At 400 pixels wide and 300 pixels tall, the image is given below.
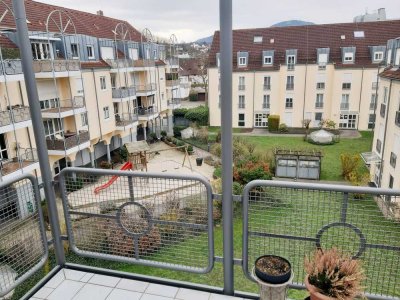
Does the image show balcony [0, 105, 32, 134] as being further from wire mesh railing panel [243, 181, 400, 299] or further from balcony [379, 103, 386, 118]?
balcony [379, 103, 386, 118]

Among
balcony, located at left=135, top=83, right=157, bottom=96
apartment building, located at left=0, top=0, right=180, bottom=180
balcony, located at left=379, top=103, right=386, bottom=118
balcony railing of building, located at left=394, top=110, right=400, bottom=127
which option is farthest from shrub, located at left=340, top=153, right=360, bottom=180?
balcony, located at left=135, top=83, right=157, bottom=96

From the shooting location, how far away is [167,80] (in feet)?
97.1

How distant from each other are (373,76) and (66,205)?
3043 centimetres

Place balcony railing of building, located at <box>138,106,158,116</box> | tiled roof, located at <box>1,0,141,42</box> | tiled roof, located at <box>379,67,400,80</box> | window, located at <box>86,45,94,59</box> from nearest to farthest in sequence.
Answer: tiled roof, located at <box>379,67,400,80</box>, tiled roof, located at <box>1,0,141,42</box>, window, located at <box>86,45,94,59</box>, balcony railing of building, located at <box>138,106,158,116</box>

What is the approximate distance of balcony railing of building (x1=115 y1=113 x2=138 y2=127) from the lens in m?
21.9

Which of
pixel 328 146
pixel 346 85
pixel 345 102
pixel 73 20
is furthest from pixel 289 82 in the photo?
pixel 73 20

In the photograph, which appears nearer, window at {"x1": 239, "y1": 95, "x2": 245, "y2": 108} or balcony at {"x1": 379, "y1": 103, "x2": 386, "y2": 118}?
balcony at {"x1": 379, "y1": 103, "x2": 386, "y2": 118}

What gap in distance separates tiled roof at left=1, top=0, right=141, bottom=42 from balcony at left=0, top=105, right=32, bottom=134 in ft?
12.4

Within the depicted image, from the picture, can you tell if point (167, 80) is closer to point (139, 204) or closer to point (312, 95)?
point (312, 95)

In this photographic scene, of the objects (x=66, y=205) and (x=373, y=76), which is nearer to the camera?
(x=66, y=205)

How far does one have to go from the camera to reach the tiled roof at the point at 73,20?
52.4ft

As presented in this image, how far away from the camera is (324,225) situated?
278 cm

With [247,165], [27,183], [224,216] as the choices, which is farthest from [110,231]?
[247,165]

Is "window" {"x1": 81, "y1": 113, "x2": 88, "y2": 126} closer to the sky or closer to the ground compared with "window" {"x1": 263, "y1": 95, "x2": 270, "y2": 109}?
closer to the sky
